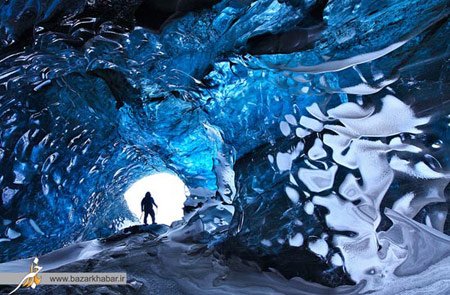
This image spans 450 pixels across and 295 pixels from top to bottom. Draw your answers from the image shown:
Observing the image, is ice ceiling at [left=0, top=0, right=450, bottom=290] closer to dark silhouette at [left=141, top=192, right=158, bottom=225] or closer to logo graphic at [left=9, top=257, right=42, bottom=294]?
logo graphic at [left=9, top=257, right=42, bottom=294]

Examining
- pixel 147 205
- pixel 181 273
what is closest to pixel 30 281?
pixel 181 273

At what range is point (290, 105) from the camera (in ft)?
5.04

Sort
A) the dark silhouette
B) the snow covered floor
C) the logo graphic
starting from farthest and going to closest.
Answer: the dark silhouette
the logo graphic
the snow covered floor

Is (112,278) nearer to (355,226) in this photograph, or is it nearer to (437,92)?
(355,226)

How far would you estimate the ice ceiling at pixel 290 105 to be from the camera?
1244 mm

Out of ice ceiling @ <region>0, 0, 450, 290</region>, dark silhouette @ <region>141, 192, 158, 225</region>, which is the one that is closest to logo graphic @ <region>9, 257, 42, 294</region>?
ice ceiling @ <region>0, 0, 450, 290</region>

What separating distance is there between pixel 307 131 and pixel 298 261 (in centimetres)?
46

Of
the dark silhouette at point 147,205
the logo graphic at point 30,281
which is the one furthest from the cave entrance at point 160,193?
the logo graphic at point 30,281

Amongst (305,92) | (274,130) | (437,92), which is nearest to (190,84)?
(274,130)

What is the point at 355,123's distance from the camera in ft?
4.37

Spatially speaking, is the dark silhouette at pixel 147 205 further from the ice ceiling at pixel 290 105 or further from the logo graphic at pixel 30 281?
the logo graphic at pixel 30 281

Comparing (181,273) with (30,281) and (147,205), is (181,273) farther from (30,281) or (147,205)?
(147,205)

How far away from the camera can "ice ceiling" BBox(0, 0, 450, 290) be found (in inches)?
49.0

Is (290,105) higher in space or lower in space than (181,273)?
higher
